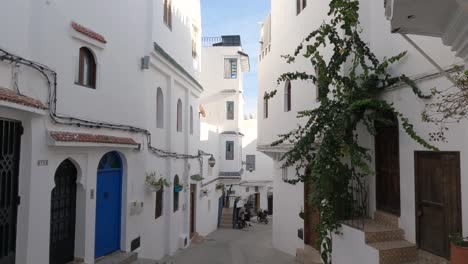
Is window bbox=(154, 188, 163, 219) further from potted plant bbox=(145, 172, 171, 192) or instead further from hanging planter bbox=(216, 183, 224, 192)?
hanging planter bbox=(216, 183, 224, 192)

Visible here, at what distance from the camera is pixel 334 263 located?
27.4 ft

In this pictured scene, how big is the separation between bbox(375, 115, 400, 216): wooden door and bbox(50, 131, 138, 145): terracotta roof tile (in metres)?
5.61

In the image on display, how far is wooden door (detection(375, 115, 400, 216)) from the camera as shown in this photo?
25.5 ft

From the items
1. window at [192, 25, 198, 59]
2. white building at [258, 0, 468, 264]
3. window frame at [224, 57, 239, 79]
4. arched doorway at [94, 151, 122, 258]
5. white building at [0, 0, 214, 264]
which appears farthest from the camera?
window frame at [224, 57, 239, 79]

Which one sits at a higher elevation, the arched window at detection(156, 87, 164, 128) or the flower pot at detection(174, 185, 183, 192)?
the arched window at detection(156, 87, 164, 128)

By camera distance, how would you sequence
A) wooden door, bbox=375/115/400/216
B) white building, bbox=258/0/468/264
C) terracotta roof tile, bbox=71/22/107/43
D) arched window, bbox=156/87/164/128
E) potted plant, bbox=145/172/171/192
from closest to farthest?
white building, bbox=258/0/468/264 → wooden door, bbox=375/115/400/216 → terracotta roof tile, bbox=71/22/107/43 → potted plant, bbox=145/172/171/192 → arched window, bbox=156/87/164/128

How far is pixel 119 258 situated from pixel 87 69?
4308 mm

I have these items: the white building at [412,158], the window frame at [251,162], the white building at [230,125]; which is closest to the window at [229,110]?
the white building at [230,125]

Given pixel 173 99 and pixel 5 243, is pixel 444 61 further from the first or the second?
pixel 173 99

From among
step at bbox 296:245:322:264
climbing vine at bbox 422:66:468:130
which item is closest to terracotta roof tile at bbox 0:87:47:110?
climbing vine at bbox 422:66:468:130

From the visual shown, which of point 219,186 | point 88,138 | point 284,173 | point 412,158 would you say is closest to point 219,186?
point 219,186

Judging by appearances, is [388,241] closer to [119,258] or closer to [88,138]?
[119,258]

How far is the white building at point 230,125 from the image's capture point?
1059 inches

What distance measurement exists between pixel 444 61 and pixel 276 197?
985 centimetres
